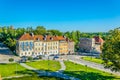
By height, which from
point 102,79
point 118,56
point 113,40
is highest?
point 113,40

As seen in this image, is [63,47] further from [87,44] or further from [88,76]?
[88,76]

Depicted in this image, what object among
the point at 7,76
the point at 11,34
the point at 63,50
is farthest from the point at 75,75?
the point at 11,34

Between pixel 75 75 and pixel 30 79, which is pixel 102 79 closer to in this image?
pixel 75 75

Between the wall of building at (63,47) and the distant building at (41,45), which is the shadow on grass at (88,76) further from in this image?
the wall of building at (63,47)

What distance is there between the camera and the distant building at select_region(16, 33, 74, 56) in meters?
93.6

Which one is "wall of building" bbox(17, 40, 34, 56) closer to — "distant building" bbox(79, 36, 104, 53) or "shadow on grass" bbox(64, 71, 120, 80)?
"distant building" bbox(79, 36, 104, 53)

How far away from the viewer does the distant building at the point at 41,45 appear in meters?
93.6

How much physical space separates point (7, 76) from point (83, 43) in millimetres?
73400

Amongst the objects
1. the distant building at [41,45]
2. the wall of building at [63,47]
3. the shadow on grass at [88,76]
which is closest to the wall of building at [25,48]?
the distant building at [41,45]

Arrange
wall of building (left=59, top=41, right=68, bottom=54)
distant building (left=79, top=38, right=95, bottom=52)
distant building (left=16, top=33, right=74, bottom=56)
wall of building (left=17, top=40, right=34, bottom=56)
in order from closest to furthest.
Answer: wall of building (left=17, top=40, right=34, bottom=56)
distant building (left=16, top=33, right=74, bottom=56)
wall of building (left=59, top=41, right=68, bottom=54)
distant building (left=79, top=38, right=95, bottom=52)

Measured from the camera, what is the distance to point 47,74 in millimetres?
58562

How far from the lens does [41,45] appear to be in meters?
98.7

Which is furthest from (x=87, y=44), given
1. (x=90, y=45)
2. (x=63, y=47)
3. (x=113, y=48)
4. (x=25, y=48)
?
(x=113, y=48)

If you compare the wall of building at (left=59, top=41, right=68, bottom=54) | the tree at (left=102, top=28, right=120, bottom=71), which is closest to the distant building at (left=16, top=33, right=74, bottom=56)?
the wall of building at (left=59, top=41, right=68, bottom=54)
